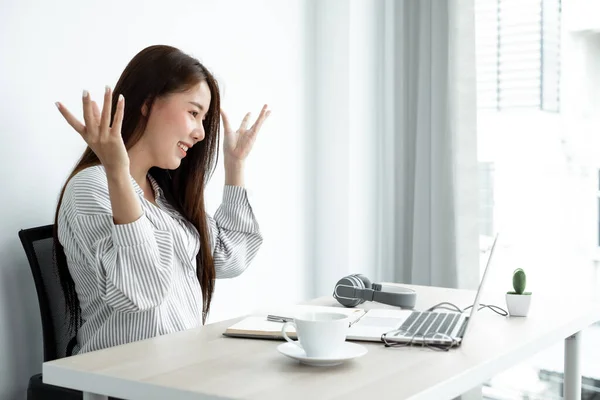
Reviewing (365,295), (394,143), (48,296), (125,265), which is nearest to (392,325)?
(365,295)

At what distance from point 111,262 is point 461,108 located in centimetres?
188

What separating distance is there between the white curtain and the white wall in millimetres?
110

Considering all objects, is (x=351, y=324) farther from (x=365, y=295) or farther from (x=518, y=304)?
(x=518, y=304)

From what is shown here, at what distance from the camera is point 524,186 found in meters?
3.08

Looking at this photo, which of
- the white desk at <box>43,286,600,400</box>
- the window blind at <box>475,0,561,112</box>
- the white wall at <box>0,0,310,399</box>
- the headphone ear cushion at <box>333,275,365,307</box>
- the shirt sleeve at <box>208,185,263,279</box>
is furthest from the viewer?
the window blind at <box>475,0,561,112</box>

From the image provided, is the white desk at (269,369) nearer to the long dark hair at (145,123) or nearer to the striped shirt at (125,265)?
the striped shirt at (125,265)

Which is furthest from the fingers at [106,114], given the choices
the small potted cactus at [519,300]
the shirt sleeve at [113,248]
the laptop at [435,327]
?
the small potted cactus at [519,300]

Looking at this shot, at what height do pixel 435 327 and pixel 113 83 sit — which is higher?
pixel 113 83

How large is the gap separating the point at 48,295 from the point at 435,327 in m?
0.97

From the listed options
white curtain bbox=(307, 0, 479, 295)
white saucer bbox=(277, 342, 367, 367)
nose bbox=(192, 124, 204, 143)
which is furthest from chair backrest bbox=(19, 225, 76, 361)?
white curtain bbox=(307, 0, 479, 295)

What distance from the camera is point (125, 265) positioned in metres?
1.49

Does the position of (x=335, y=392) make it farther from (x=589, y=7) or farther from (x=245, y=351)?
(x=589, y=7)

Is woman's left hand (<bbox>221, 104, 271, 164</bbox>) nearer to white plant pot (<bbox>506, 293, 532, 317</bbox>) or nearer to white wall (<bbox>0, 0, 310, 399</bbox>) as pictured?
white wall (<bbox>0, 0, 310, 399</bbox>)

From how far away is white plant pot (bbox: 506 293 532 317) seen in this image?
1.63 metres
